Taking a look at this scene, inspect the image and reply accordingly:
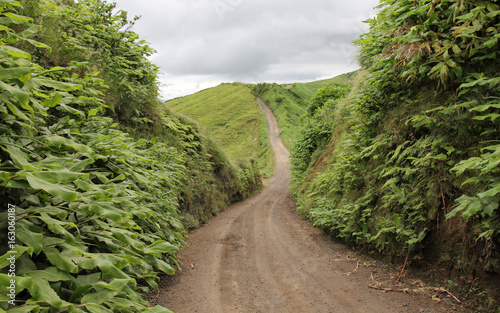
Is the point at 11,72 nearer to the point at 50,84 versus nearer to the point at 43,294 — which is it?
the point at 50,84

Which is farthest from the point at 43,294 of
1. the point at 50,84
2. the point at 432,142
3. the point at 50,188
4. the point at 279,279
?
the point at 432,142

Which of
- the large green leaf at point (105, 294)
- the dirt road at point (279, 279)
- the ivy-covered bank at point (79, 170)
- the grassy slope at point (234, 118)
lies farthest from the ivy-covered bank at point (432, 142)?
the grassy slope at point (234, 118)

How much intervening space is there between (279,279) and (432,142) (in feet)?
13.8

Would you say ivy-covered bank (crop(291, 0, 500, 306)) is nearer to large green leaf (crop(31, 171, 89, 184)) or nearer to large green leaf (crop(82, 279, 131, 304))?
large green leaf (crop(82, 279, 131, 304))

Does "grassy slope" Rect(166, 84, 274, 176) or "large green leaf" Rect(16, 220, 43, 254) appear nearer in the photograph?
"large green leaf" Rect(16, 220, 43, 254)

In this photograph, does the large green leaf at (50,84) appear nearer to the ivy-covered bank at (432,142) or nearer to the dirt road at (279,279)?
the dirt road at (279,279)

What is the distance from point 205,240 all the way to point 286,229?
3069 millimetres

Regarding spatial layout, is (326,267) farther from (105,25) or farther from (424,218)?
(105,25)

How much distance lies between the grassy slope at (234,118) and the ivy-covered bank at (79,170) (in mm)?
28407

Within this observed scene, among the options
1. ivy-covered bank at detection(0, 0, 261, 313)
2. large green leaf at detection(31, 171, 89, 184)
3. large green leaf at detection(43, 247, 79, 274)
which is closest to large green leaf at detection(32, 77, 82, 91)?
ivy-covered bank at detection(0, 0, 261, 313)

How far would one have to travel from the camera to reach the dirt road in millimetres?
4590

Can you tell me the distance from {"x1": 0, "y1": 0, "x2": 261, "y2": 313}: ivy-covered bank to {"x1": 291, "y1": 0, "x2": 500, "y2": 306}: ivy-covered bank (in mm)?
4606

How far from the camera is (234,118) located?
61.4m

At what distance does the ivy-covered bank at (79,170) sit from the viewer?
2172 mm
